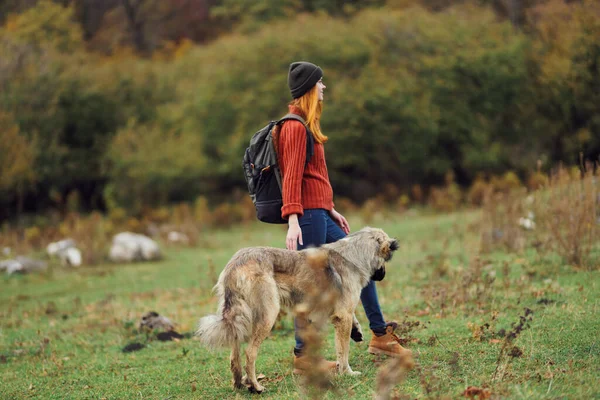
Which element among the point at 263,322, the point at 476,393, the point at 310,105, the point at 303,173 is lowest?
the point at 476,393

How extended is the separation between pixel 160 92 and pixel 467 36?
1466cm

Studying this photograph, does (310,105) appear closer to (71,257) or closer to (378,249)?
(378,249)

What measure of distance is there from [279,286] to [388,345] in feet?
4.28

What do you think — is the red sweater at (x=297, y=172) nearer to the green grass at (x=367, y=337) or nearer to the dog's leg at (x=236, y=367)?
the dog's leg at (x=236, y=367)

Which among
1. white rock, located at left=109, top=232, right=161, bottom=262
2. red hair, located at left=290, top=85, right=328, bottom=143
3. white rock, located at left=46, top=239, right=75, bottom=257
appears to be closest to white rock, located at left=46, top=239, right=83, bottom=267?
white rock, located at left=46, top=239, right=75, bottom=257

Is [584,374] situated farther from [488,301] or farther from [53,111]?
[53,111]

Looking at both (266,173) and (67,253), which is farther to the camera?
(67,253)

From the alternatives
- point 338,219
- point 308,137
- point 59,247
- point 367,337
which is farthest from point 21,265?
point 308,137

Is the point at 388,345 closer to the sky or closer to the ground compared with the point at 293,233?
closer to the ground

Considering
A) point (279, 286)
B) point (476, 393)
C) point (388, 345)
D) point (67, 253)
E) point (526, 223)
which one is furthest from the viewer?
point (67, 253)

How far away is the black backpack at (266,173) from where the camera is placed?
5.87 m

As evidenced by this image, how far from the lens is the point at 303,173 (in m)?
5.89

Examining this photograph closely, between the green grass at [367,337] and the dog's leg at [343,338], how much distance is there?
116 mm

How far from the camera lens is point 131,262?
17.0 meters
